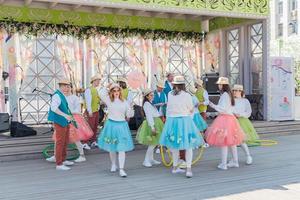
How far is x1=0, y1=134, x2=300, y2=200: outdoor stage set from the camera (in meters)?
4.71

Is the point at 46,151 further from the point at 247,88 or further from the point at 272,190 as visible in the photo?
the point at 247,88

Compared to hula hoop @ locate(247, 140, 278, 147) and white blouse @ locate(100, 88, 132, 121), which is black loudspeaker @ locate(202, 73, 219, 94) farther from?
white blouse @ locate(100, 88, 132, 121)

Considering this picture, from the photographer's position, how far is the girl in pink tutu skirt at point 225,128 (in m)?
5.99

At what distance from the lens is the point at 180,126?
18.2ft

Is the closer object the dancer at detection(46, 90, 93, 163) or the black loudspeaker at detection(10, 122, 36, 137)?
the dancer at detection(46, 90, 93, 163)

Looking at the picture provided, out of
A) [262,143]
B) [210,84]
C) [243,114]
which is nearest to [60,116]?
[243,114]

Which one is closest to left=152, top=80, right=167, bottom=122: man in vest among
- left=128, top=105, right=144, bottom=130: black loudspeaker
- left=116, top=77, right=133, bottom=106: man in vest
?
left=116, top=77, right=133, bottom=106: man in vest

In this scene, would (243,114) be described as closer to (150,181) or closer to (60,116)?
(150,181)

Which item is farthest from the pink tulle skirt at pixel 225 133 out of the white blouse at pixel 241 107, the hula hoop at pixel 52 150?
the hula hoop at pixel 52 150

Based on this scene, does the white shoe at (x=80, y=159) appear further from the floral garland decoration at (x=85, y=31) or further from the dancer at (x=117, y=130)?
the floral garland decoration at (x=85, y=31)

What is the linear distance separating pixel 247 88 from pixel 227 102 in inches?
214

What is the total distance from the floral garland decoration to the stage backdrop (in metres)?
2.63

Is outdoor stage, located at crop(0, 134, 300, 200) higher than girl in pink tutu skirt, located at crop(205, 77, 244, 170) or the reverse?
the reverse

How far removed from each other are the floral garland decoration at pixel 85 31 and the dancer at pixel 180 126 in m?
5.70
